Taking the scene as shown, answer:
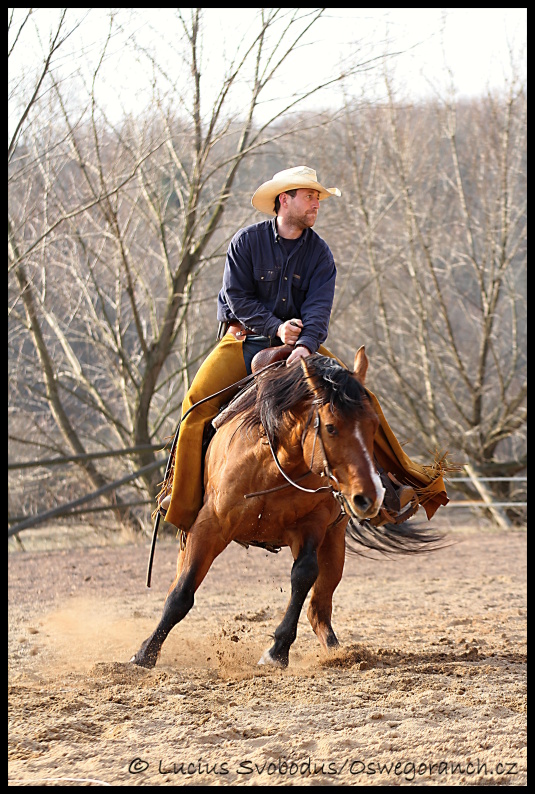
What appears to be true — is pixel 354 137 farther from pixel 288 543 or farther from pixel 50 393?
pixel 288 543

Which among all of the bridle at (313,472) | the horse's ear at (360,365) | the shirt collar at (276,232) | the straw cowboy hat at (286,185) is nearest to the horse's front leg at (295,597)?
the bridle at (313,472)

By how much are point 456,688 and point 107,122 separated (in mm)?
8435

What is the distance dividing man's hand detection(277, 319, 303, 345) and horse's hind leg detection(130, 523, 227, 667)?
1074 millimetres

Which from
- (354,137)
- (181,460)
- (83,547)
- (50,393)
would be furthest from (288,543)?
(354,137)

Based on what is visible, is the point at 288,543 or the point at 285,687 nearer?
the point at 285,687

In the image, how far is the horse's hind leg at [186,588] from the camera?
4332 millimetres

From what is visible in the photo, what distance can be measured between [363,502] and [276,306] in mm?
1613

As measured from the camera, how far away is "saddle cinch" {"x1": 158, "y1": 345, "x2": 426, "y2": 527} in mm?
4527

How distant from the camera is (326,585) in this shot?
5008mm

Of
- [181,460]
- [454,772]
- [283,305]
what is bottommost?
[454,772]

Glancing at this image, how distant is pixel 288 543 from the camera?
182 inches

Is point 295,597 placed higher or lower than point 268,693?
higher

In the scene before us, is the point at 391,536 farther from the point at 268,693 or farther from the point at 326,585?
the point at 268,693

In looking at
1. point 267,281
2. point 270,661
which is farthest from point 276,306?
point 270,661
